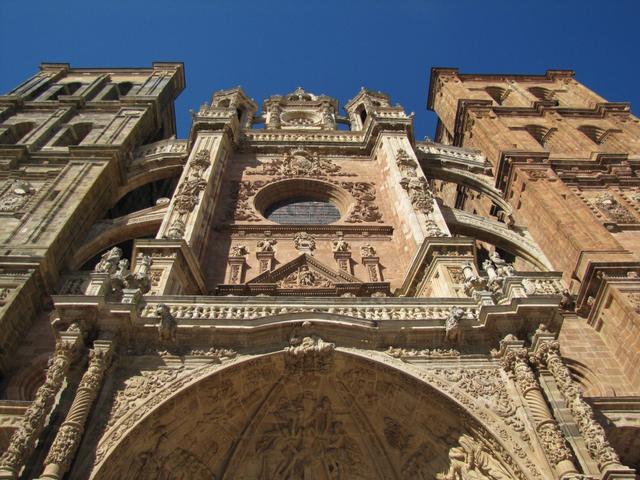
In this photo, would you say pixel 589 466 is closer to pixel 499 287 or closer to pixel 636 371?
pixel 499 287

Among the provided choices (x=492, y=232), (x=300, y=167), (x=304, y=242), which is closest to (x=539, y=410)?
(x=304, y=242)

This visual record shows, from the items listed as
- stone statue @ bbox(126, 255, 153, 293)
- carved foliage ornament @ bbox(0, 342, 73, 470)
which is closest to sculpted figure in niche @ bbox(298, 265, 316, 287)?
stone statue @ bbox(126, 255, 153, 293)

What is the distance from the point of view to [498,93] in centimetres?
3033

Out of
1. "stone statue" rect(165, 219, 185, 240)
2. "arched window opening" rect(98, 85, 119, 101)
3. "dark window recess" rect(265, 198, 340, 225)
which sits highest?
"arched window opening" rect(98, 85, 119, 101)

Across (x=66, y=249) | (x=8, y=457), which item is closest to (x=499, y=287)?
(x=8, y=457)

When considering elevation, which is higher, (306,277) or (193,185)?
(193,185)

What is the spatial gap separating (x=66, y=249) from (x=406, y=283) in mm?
8871

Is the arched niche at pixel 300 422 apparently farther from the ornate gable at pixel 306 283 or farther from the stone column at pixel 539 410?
the ornate gable at pixel 306 283

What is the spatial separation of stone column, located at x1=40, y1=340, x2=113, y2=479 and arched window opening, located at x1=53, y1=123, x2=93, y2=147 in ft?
46.5

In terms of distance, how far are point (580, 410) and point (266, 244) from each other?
939 cm

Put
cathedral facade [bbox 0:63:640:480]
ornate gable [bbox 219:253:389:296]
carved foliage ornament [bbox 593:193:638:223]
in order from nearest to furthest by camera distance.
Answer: cathedral facade [bbox 0:63:640:480] < ornate gable [bbox 219:253:389:296] < carved foliage ornament [bbox 593:193:638:223]

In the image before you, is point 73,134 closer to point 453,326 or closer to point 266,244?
point 266,244

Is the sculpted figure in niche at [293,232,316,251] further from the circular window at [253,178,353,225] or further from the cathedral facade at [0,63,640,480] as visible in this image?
the circular window at [253,178,353,225]

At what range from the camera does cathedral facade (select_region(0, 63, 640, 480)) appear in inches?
318
